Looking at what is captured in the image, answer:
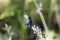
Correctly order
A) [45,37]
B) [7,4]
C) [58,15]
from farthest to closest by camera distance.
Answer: [7,4], [58,15], [45,37]

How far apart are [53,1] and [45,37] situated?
63cm

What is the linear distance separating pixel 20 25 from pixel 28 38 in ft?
0.44

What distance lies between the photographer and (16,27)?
5.78ft

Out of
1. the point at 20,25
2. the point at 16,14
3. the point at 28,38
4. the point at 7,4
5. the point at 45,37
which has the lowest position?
the point at 45,37

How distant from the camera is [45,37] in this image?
1177mm

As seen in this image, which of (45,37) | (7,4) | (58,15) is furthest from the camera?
(7,4)

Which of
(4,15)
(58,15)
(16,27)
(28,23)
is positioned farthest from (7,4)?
(28,23)

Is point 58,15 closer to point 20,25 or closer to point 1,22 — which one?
point 20,25

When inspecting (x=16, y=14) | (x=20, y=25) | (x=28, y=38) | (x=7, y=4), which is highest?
(x=7, y=4)

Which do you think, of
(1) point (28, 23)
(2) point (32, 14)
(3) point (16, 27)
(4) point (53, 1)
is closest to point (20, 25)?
(3) point (16, 27)

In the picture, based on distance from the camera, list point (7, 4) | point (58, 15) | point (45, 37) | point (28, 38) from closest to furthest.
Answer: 1. point (45, 37)
2. point (28, 38)
3. point (58, 15)
4. point (7, 4)

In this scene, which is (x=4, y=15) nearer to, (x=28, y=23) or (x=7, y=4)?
(x=7, y=4)

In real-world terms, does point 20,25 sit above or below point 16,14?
below

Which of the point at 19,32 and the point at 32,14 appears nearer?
the point at 19,32
